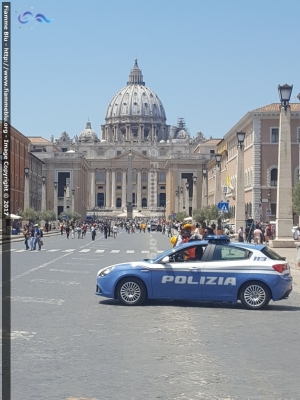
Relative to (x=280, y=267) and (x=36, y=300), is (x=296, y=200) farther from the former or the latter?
(x=36, y=300)

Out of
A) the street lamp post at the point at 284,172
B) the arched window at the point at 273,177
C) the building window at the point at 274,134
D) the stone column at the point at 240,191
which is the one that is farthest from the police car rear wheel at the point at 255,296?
the building window at the point at 274,134

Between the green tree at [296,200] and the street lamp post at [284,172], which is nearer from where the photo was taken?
the street lamp post at [284,172]

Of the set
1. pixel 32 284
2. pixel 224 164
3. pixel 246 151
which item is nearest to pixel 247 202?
pixel 246 151

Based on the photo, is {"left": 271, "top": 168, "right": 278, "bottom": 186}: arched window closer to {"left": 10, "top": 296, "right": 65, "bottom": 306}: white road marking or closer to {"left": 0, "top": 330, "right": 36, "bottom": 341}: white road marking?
{"left": 10, "top": 296, "right": 65, "bottom": 306}: white road marking

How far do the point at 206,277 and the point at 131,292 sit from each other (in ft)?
4.50

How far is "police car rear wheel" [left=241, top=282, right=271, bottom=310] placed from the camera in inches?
559

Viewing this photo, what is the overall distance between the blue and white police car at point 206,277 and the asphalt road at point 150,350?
0.28 meters

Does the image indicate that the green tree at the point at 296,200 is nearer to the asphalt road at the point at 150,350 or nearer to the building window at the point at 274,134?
the asphalt road at the point at 150,350

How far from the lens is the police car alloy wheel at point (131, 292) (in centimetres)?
1441

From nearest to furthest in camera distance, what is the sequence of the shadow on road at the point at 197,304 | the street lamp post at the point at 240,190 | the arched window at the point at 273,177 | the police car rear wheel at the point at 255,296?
the police car rear wheel at the point at 255,296, the shadow on road at the point at 197,304, the street lamp post at the point at 240,190, the arched window at the point at 273,177

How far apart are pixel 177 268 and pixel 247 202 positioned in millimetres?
65819

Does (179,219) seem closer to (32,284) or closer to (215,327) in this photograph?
(32,284)

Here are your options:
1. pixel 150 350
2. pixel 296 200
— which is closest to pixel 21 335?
pixel 150 350

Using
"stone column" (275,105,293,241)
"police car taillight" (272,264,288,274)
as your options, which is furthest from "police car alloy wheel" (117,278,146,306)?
"stone column" (275,105,293,241)
